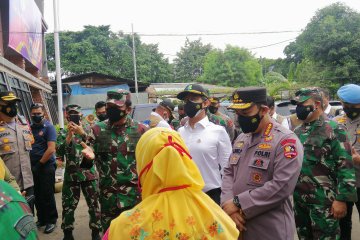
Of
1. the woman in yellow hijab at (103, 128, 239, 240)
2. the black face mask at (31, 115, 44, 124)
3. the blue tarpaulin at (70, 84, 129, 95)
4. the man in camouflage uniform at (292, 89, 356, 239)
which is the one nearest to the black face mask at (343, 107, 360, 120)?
the man in camouflage uniform at (292, 89, 356, 239)

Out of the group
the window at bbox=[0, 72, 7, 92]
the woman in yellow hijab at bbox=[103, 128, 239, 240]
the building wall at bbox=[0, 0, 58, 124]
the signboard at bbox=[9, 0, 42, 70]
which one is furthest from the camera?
the signboard at bbox=[9, 0, 42, 70]

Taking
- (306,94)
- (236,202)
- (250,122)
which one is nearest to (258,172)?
(236,202)

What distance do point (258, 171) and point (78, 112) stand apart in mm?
3047

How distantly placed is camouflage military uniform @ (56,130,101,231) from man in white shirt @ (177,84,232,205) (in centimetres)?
182

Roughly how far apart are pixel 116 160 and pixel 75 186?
1.74 m

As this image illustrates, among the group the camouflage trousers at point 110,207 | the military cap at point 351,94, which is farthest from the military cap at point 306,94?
the camouflage trousers at point 110,207

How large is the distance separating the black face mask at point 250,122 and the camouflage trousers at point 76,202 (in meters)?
2.93

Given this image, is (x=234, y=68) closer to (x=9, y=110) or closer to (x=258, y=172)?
(x=9, y=110)

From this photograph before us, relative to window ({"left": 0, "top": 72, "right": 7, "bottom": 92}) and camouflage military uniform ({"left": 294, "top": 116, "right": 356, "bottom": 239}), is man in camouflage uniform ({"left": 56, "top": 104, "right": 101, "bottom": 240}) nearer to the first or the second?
camouflage military uniform ({"left": 294, "top": 116, "right": 356, "bottom": 239})

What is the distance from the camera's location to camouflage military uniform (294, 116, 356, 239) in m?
3.22

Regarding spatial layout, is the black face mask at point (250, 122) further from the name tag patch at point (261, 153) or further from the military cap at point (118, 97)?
the military cap at point (118, 97)

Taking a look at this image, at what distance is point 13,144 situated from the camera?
180 inches

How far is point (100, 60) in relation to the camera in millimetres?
36469

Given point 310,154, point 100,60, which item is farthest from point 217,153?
point 100,60
